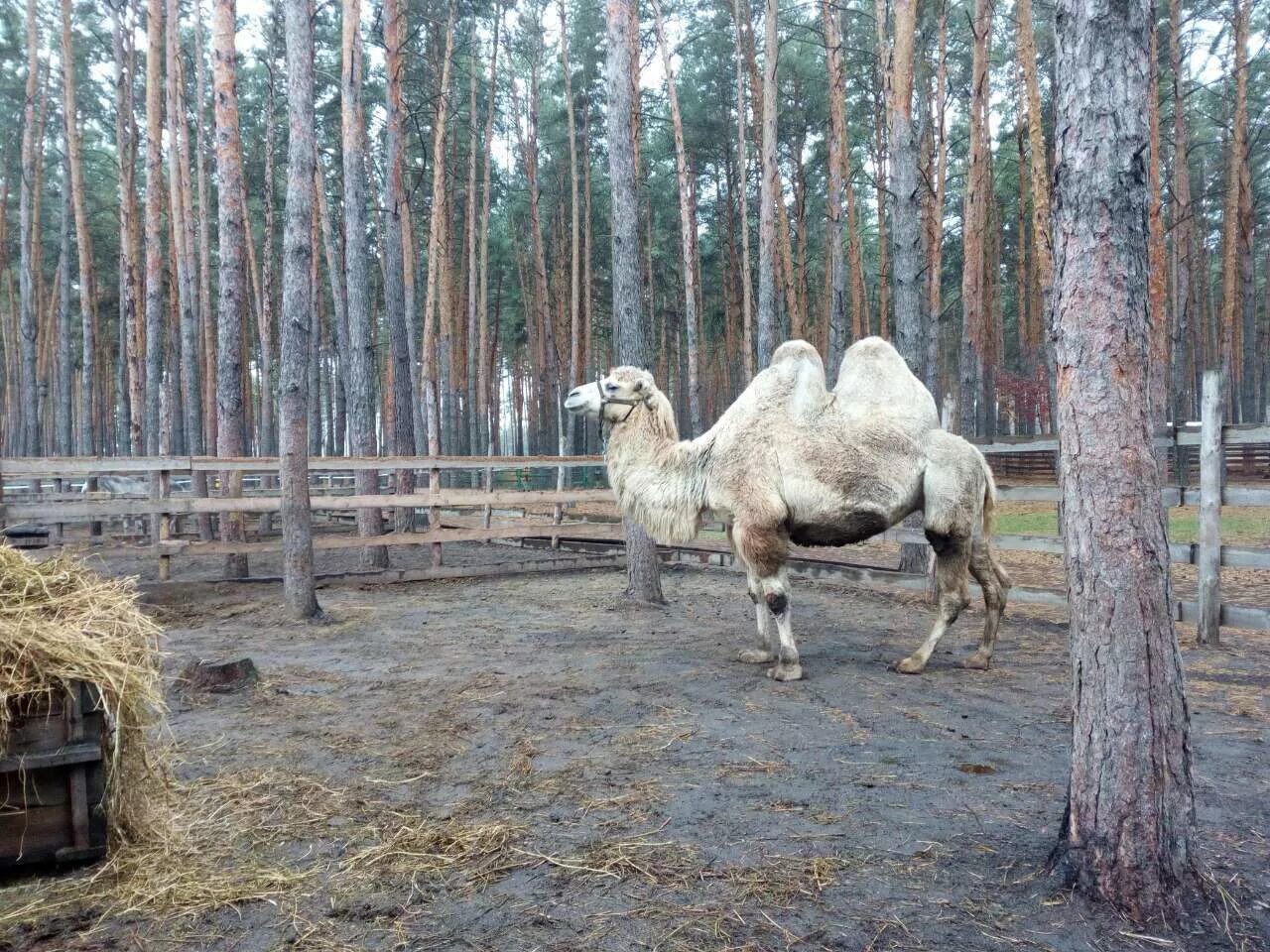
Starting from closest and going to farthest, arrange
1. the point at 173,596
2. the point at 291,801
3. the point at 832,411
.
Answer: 1. the point at 291,801
2. the point at 832,411
3. the point at 173,596

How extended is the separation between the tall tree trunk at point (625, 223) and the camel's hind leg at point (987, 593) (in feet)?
11.5

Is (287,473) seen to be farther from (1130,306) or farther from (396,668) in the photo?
(1130,306)

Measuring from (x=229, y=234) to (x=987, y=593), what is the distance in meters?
7.87

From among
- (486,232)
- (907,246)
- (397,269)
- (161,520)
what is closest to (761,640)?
(907,246)

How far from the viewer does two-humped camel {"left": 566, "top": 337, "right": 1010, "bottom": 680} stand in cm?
567

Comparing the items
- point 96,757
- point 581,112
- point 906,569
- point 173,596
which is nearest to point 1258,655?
point 906,569

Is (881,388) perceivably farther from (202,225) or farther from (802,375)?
(202,225)

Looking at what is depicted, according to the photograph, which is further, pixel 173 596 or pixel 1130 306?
pixel 173 596

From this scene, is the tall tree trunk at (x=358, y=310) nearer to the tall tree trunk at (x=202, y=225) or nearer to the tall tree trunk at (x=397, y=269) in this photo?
the tall tree trunk at (x=397, y=269)

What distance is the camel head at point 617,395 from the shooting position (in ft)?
20.3

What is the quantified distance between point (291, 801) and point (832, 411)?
4.26m

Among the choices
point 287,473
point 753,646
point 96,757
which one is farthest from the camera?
point 287,473

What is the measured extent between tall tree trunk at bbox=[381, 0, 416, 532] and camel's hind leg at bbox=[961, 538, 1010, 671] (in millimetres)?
8737

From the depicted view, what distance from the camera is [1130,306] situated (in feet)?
8.29
